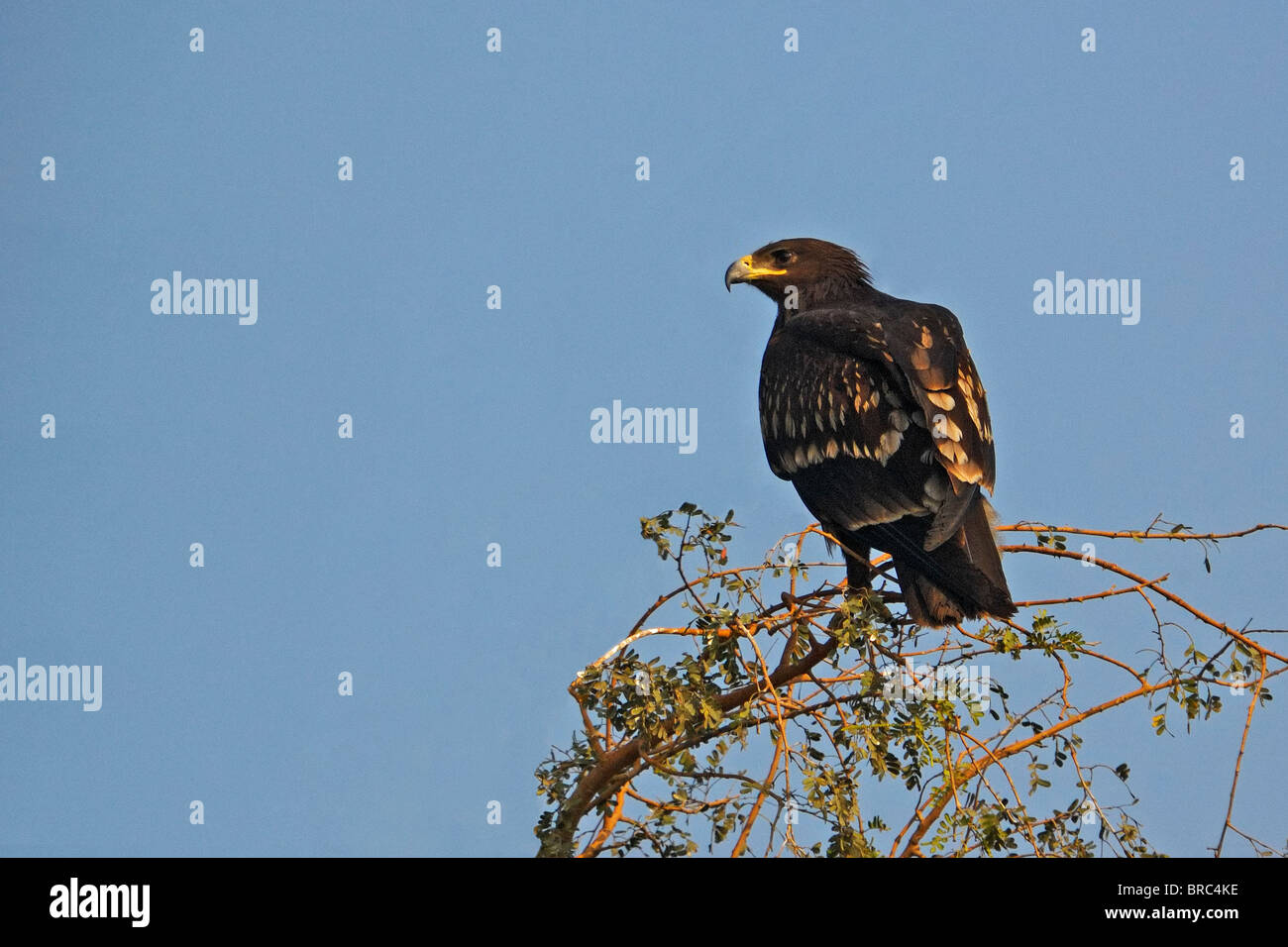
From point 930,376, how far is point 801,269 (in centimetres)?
200

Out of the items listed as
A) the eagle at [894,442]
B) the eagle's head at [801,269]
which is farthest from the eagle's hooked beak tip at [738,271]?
the eagle at [894,442]

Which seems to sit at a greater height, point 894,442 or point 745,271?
point 745,271

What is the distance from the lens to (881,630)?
5.12m

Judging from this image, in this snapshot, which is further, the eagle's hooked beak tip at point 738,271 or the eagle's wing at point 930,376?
the eagle's hooked beak tip at point 738,271

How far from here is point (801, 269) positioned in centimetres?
820

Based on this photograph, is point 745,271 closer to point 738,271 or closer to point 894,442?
point 738,271

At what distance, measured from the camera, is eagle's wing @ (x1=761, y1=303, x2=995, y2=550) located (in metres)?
6.05

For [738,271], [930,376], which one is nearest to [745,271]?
[738,271]

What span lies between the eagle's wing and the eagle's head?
70 centimetres

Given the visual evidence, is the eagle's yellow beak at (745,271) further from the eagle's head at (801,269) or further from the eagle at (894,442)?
the eagle at (894,442)

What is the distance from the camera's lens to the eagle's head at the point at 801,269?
812cm

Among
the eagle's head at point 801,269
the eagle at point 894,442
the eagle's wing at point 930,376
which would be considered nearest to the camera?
the eagle at point 894,442
